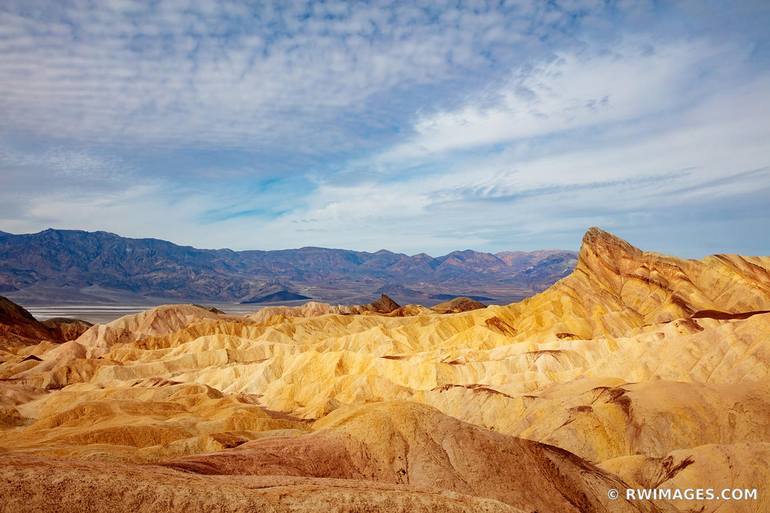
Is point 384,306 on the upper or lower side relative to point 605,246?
lower

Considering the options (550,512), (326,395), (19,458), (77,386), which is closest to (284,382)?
(326,395)

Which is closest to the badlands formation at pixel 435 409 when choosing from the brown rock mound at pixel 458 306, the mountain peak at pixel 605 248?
the mountain peak at pixel 605 248

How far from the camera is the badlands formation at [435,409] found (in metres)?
19.6

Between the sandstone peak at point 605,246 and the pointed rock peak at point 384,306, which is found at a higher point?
the sandstone peak at point 605,246

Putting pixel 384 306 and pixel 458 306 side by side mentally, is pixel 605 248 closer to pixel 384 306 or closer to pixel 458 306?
pixel 458 306

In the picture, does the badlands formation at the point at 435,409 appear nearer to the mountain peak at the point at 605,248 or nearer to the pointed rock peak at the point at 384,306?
the mountain peak at the point at 605,248

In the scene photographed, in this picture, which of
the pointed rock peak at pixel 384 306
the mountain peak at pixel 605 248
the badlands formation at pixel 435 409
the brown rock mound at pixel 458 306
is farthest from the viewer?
the pointed rock peak at pixel 384 306

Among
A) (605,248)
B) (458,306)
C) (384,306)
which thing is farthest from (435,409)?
(384,306)

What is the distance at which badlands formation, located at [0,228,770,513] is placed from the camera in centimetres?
1964

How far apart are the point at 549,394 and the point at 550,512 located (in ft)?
94.0

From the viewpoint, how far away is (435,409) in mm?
32625

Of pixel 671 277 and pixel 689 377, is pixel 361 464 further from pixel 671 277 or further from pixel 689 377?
pixel 671 277

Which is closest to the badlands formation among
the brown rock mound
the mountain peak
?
the mountain peak

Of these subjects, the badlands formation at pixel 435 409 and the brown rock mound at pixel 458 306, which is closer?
the badlands formation at pixel 435 409
